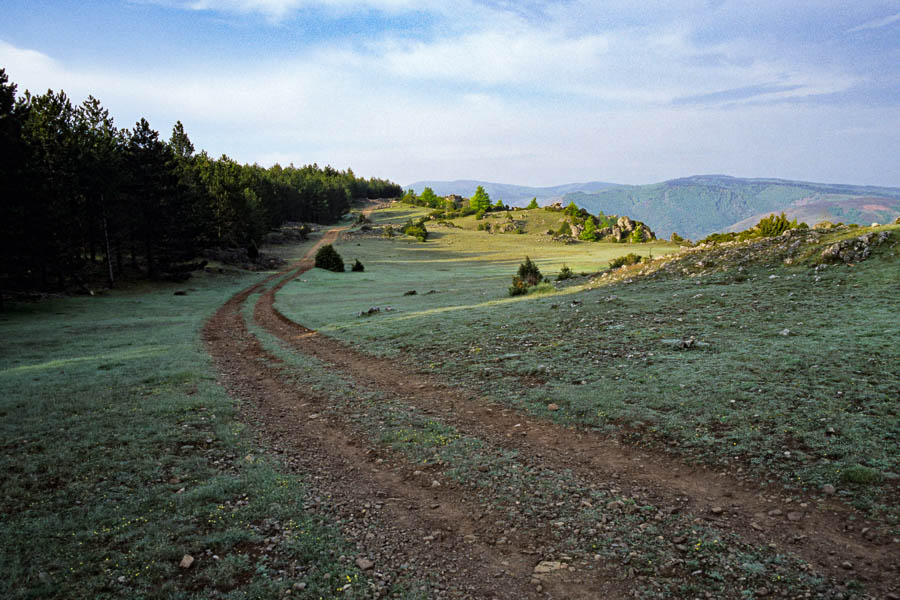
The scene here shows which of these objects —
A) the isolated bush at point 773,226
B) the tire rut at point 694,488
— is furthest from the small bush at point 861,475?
the isolated bush at point 773,226

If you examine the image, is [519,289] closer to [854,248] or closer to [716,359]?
[854,248]

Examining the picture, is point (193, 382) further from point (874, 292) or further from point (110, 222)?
point (110, 222)

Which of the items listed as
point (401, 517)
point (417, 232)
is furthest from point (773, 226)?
point (417, 232)

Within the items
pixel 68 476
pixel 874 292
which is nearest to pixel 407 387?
pixel 68 476

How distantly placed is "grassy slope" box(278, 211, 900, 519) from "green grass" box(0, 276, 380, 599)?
5461 millimetres

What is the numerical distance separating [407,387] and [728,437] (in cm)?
729

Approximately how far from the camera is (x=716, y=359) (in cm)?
1023

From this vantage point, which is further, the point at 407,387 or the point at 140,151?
the point at 140,151

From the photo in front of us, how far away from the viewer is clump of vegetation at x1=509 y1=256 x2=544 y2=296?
2630 centimetres

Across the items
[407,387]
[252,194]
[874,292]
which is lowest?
[407,387]

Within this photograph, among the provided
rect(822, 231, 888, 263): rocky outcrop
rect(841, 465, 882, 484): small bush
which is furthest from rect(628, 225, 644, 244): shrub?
rect(841, 465, 882, 484): small bush

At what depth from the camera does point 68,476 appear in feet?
22.7

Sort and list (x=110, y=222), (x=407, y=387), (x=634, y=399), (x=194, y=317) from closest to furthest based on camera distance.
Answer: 1. (x=634, y=399)
2. (x=407, y=387)
3. (x=194, y=317)
4. (x=110, y=222)

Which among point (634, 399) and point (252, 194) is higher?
point (252, 194)
